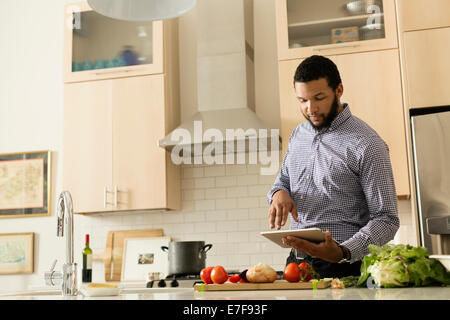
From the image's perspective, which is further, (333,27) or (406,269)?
(333,27)

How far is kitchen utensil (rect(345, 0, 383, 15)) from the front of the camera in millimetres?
3783

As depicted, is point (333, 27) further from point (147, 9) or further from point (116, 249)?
point (116, 249)

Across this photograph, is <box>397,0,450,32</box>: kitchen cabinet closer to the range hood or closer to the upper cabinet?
the upper cabinet

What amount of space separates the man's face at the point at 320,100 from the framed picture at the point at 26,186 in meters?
2.67

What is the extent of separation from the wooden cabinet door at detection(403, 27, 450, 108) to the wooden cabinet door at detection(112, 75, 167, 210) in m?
1.63

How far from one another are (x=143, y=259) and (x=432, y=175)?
2.03 metres

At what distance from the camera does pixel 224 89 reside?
3990 mm

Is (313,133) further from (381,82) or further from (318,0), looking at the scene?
(318,0)

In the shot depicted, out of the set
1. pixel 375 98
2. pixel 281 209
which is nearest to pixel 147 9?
pixel 281 209

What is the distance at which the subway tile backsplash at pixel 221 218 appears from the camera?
13.4 ft

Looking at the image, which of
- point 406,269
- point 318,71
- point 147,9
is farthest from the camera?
point 147,9

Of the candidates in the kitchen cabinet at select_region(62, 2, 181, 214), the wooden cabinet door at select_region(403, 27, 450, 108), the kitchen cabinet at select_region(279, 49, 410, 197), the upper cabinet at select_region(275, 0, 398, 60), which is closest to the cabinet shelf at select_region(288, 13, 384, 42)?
the upper cabinet at select_region(275, 0, 398, 60)

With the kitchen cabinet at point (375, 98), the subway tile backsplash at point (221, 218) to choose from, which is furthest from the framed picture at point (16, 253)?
the kitchen cabinet at point (375, 98)

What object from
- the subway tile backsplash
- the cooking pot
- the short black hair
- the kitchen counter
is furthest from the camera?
the subway tile backsplash
